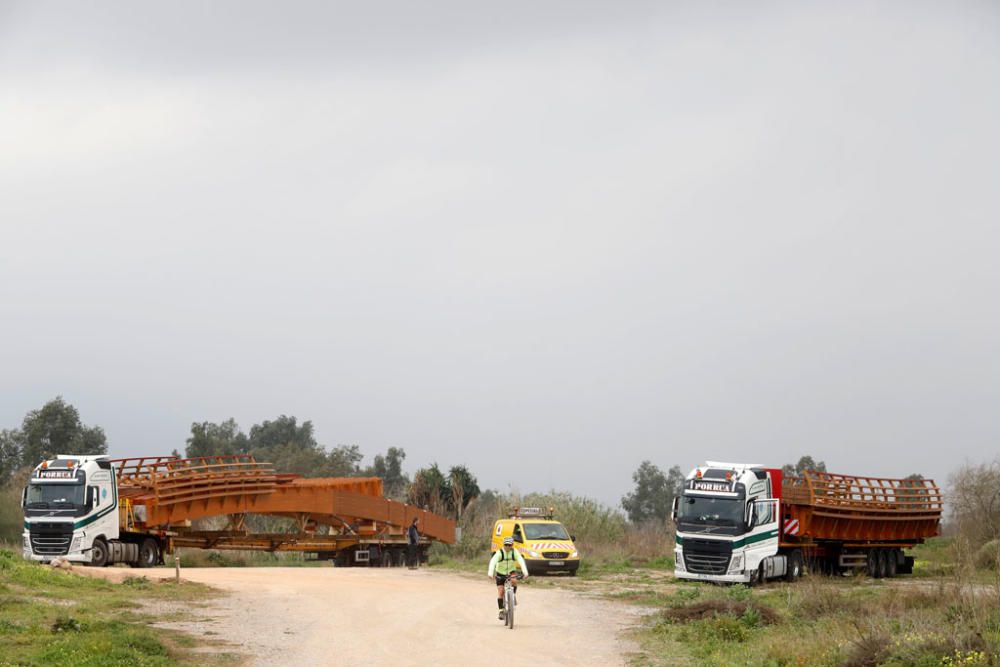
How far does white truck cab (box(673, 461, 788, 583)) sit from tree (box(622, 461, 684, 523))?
264ft

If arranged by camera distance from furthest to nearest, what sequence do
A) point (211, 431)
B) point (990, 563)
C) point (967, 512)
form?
point (211, 431), point (967, 512), point (990, 563)

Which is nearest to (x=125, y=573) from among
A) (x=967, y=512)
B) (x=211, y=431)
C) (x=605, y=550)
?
(x=605, y=550)

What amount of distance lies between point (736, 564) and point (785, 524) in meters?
3.15

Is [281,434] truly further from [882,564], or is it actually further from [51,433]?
[882,564]

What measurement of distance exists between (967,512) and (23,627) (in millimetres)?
42821

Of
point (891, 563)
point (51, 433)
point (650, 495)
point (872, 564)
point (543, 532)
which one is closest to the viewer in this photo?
point (543, 532)

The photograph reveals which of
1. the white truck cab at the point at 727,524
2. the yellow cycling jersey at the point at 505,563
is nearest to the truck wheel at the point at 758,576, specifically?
the white truck cab at the point at 727,524

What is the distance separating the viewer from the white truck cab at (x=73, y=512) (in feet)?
112

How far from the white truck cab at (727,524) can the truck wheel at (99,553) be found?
17.5 meters

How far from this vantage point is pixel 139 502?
121 ft

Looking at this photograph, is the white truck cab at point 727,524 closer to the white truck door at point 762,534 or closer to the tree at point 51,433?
the white truck door at point 762,534

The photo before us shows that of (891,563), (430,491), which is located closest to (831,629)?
(891,563)

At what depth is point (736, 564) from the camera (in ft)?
105

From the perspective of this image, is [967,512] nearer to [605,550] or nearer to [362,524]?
[605,550]
